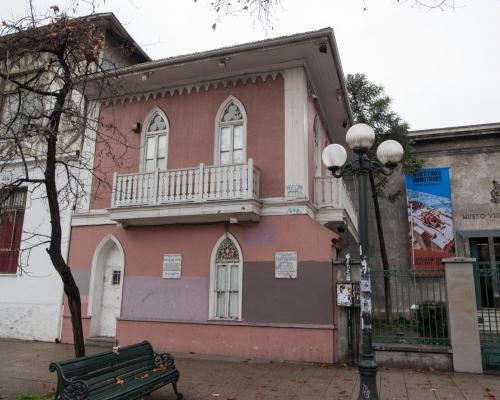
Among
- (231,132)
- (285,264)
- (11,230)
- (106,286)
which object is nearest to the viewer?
(285,264)

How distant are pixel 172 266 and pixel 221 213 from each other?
219 cm

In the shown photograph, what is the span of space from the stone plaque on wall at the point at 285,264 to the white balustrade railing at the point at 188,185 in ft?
5.21

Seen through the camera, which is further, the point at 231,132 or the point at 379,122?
the point at 379,122

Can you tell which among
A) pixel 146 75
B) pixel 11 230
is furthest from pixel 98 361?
pixel 11 230

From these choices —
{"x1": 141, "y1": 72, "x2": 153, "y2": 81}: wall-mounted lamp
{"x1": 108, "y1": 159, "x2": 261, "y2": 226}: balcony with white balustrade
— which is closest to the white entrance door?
{"x1": 108, "y1": 159, "x2": 261, "y2": 226}: balcony with white balustrade

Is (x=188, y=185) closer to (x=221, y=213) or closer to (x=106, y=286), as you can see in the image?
(x=221, y=213)

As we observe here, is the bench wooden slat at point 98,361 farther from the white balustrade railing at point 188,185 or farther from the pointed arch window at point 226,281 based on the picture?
the white balustrade railing at point 188,185

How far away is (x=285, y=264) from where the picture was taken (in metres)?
10.6

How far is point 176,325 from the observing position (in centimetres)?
1127

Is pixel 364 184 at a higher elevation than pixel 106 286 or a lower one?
higher

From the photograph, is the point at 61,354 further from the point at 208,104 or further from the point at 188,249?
the point at 208,104

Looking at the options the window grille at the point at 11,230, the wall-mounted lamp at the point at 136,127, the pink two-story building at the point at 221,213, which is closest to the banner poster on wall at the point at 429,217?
the pink two-story building at the point at 221,213

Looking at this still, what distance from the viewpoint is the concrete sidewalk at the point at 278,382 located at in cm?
713

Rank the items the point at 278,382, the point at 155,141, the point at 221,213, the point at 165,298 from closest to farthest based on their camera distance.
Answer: the point at 278,382
the point at 221,213
the point at 165,298
the point at 155,141
